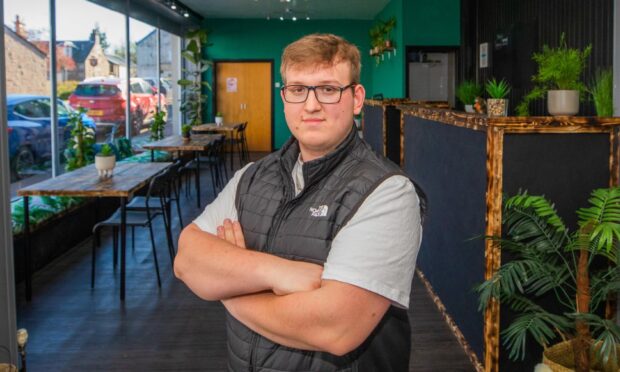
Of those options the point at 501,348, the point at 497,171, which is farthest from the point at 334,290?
the point at 501,348

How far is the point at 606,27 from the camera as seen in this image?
5.69 metres

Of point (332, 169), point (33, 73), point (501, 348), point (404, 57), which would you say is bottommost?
point (501, 348)

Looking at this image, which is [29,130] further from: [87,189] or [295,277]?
[295,277]

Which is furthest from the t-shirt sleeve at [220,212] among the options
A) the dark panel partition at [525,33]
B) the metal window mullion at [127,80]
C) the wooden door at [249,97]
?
the wooden door at [249,97]

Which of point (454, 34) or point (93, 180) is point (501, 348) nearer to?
point (93, 180)

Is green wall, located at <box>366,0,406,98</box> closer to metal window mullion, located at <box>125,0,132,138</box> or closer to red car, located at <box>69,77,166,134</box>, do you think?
red car, located at <box>69,77,166,134</box>

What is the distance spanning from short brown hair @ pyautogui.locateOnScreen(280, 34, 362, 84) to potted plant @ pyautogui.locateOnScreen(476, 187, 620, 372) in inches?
58.7

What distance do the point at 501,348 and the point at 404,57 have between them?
856 cm

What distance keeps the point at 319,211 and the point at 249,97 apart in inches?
561

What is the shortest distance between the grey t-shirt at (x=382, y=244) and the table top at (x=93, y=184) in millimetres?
3521

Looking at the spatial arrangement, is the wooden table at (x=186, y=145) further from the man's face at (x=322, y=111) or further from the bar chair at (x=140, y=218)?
the man's face at (x=322, y=111)

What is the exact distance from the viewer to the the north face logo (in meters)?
1.42

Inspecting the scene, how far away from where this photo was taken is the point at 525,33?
Result: 25.7ft

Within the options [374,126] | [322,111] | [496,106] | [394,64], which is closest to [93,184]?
[496,106]
